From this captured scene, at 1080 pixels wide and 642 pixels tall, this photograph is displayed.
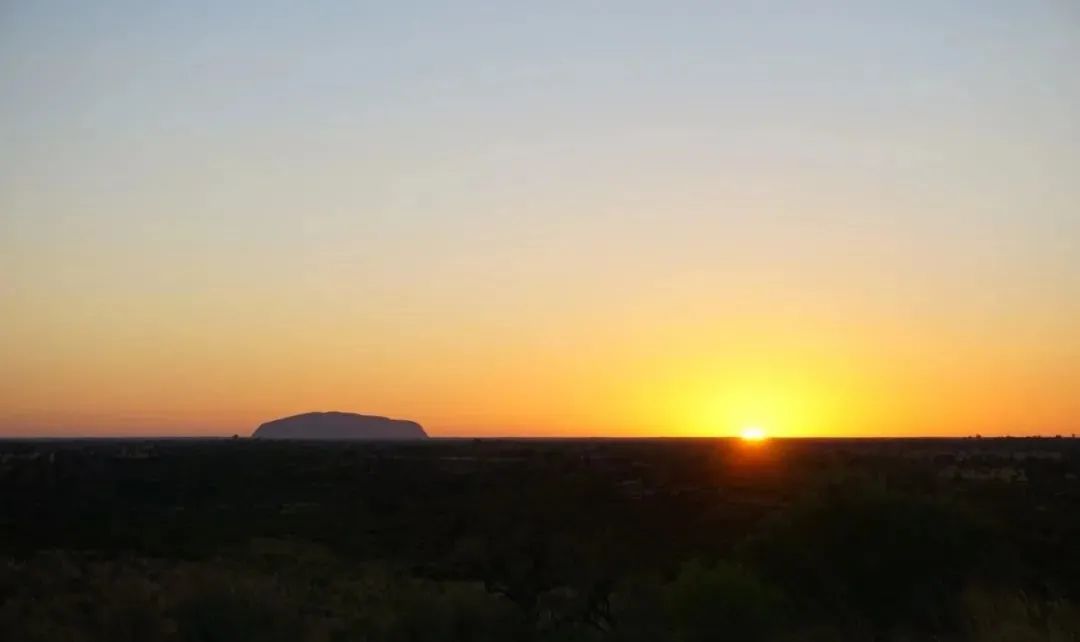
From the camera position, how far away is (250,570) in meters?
34.5

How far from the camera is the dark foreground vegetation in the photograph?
857 inches

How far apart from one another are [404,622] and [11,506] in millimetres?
48203

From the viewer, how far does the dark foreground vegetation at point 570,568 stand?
21766 mm

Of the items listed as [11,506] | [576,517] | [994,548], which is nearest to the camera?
[994,548]

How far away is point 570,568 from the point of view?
28.8 m

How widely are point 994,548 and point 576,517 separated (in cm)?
1871

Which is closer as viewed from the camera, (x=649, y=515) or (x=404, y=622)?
(x=404, y=622)

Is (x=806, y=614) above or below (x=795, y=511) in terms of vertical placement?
below

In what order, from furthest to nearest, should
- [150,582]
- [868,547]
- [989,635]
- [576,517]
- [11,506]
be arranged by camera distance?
[11,506] → [576,517] → [150,582] → [868,547] → [989,635]

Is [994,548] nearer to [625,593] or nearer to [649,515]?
[625,593]

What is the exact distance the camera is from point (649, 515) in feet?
168

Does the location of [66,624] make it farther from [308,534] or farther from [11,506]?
[11,506]

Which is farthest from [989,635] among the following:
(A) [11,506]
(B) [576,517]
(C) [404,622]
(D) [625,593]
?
(A) [11,506]

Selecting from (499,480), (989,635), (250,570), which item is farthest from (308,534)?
(989,635)
